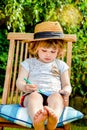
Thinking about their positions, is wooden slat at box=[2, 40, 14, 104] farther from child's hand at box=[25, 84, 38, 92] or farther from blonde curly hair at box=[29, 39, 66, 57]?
child's hand at box=[25, 84, 38, 92]

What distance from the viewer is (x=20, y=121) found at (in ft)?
9.74

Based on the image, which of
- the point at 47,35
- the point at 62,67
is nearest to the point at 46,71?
the point at 62,67

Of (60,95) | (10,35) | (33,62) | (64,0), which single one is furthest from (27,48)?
(64,0)

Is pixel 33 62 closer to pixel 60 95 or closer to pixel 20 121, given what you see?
pixel 60 95

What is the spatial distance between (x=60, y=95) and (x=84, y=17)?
8.07ft

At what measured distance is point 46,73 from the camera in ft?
11.4

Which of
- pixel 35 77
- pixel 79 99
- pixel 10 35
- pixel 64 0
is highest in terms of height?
pixel 64 0

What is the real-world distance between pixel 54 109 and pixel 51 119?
0.20 metres

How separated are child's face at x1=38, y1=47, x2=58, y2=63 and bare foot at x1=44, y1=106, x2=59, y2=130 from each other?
2.30 ft

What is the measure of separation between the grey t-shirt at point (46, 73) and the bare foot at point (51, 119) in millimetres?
504

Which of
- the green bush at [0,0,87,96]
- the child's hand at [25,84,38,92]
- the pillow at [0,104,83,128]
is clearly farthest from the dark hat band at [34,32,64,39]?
the green bush at [0,0,87,96]

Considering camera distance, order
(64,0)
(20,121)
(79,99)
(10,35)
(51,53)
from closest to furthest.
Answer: (20,121), (51,53), (10,35), (64,0), (79,99)

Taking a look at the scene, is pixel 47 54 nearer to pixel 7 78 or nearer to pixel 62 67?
pixel 62 67

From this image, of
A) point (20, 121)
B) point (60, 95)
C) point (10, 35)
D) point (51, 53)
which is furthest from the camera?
point (10, 35)
